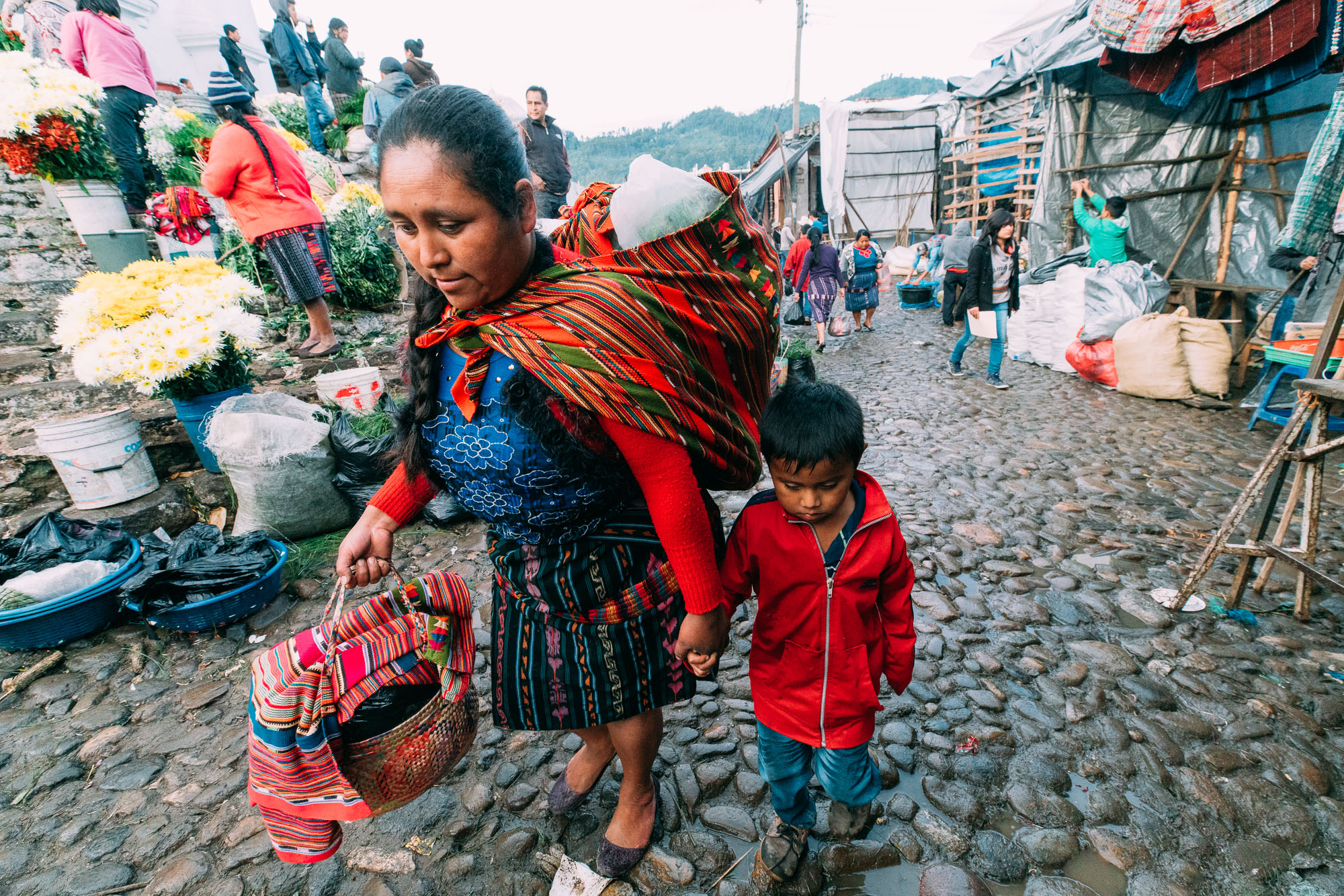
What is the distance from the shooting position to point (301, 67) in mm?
9898

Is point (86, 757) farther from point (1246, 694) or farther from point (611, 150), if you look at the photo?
point (611, 150)

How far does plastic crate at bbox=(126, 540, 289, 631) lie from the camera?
3.01 m

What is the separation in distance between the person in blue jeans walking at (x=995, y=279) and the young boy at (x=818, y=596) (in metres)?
6.19

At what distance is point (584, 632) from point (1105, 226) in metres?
8.87

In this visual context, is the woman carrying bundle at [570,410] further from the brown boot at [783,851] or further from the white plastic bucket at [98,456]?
the white plastic bucket at [98,456]

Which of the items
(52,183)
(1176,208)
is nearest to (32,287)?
(52,183)

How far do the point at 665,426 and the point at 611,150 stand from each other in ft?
216

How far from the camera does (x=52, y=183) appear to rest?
4699 millimetres

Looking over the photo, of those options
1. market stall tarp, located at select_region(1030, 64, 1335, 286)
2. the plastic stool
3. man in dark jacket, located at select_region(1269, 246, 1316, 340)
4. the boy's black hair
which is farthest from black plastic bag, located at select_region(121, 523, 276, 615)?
market stall tarp, located at select_region(1030, 64, 1335, 286)

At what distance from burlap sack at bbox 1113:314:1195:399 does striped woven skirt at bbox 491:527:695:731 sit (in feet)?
21.6

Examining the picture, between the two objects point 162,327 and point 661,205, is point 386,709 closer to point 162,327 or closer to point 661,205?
point 661,205

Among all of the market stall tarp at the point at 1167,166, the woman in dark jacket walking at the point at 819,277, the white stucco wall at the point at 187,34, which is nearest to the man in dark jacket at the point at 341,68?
the white stucco wall at the point at 187,34

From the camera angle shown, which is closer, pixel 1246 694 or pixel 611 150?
pixel 1246 694

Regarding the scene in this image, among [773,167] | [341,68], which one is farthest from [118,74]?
[773,167]
